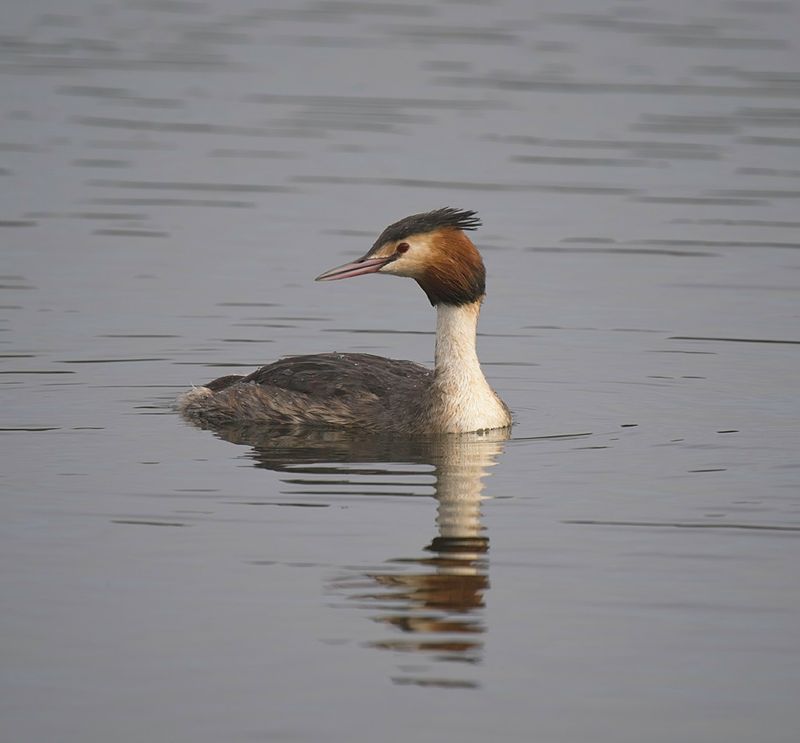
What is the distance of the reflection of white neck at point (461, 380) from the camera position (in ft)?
41.2

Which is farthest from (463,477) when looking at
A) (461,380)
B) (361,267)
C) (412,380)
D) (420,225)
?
(420,225)

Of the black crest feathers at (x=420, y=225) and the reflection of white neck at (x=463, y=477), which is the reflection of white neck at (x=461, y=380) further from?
the black crest feathers at (x=420, y=225)

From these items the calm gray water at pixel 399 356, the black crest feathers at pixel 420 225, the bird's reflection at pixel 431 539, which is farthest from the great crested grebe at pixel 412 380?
the calm gray water at pixel 399 356

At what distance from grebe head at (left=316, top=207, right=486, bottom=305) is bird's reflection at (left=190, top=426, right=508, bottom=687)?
1.06 meters

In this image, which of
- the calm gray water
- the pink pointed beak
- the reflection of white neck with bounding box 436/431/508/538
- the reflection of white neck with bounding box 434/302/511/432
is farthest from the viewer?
the reflection of white neck with bounding box 434/302/511/432

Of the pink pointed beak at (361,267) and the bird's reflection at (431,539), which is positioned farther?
the pink pointed beak at (361,267)

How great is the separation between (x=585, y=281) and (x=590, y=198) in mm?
3570

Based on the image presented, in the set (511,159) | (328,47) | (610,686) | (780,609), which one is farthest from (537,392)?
(328,47)

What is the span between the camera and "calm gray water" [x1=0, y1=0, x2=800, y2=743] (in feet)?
25.8

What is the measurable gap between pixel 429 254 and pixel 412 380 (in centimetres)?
96

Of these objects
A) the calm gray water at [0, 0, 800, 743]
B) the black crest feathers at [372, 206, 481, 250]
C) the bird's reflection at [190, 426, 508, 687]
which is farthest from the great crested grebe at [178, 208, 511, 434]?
the calm gray water at [0, 0, 800, 743]

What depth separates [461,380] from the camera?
12.6 metres

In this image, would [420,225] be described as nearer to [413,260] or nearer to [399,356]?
[413,260]

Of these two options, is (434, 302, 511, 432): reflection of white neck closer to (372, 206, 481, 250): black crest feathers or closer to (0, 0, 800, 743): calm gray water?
(0, 0, 800, 743): calm gray water
